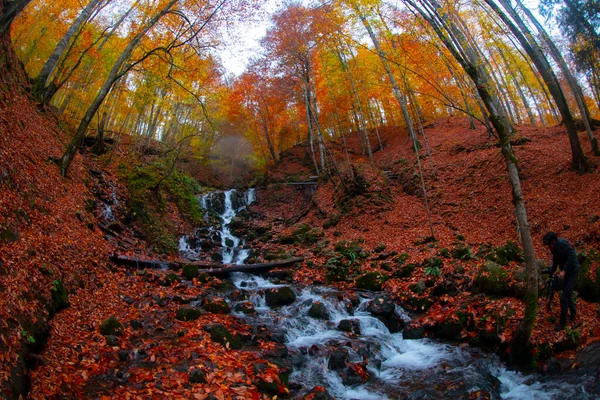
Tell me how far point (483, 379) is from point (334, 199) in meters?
12.4

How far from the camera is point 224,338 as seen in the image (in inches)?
234

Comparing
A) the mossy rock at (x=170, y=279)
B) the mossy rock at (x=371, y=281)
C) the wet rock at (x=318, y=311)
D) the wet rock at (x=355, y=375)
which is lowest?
the wet rock at (x=355, y=375)

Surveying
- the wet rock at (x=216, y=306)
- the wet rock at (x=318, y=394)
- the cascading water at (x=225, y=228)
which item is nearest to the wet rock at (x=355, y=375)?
the wet rock at (x=318, y=394)

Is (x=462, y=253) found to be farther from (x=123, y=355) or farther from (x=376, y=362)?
(x=123, y=355)

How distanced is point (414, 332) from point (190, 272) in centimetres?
636

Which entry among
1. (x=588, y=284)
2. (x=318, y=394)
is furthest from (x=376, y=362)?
(x=588, y=284)

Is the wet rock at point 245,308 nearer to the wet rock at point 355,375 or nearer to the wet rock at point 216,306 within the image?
the wet rock at point 216,306

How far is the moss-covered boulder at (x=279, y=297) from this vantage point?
8.51 meters

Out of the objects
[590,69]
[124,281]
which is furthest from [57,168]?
[590,69]

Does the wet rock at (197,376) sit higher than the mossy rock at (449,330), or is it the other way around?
the mossy rock at (449,330)

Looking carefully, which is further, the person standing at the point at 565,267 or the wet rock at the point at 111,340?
the person standing at the point at 565,267

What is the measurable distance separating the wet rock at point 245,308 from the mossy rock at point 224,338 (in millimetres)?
1735

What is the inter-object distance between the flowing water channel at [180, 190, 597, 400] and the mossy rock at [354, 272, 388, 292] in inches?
19.1

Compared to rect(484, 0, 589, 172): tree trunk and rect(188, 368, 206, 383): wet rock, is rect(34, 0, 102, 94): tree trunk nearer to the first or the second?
rect(188, 368, 206, 383): wet rock
